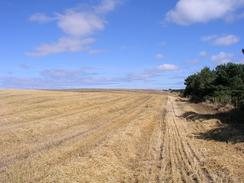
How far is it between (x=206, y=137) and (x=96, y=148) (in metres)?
6.65

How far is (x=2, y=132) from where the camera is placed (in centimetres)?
2009

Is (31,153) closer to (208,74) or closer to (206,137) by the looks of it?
(206,137)

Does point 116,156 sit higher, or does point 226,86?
point 226,86

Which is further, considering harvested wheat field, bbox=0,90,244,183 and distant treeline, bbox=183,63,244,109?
distant treeline, bbox=183,63,244,109

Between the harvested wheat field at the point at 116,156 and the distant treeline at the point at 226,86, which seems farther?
the distant treeline at the point at 226,86

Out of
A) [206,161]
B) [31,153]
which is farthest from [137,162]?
[31,153]

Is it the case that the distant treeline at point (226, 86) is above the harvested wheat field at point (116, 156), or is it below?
above

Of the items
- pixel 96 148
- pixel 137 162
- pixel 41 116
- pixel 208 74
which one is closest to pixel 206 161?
pixel 137 162

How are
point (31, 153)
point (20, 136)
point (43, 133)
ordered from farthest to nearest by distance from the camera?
point (43, 133)
point (20, 136)
point (31, 153)

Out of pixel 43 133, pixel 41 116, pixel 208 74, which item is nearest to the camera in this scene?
pixel 43 133

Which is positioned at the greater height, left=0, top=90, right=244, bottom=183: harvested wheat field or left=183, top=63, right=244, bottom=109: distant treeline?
left=183, top=63, right=244, bottom=109: distant treeline

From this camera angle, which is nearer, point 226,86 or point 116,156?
point 116,156

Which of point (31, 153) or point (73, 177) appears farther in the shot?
point (31, 153)

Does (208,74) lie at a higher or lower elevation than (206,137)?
higher
